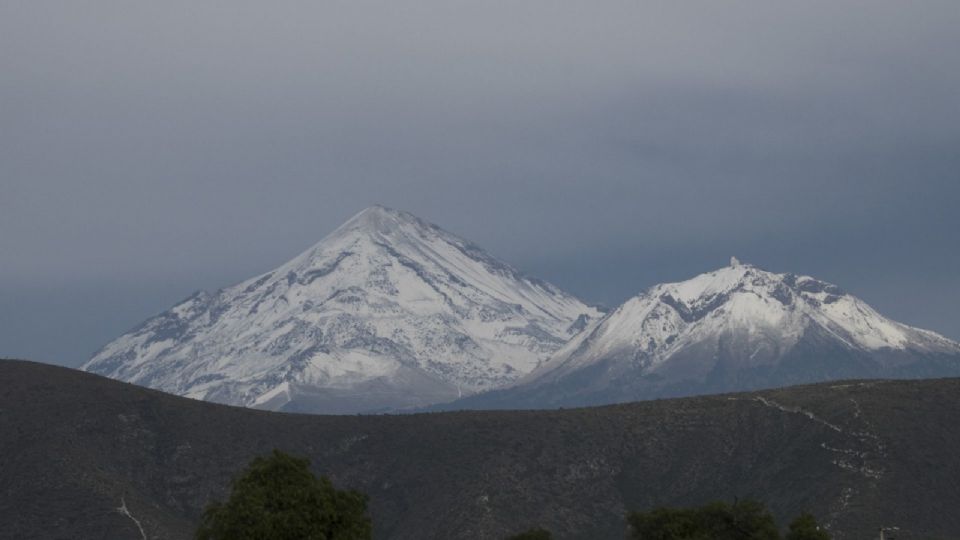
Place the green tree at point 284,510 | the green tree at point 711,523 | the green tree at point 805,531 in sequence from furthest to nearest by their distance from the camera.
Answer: the green tree at point 711,523
the green tree at point 805,531
the green tree at point 284,510

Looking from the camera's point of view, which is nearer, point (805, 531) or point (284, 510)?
point (284, 510)

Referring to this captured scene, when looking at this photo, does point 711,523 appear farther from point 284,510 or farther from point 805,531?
point 284,510

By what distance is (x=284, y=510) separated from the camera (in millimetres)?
123688

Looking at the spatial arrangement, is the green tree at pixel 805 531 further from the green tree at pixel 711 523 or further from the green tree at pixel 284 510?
the green tree at pixel 284 510

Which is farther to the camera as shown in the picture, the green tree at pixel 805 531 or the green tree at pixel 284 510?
the green tree at pixel 805 531

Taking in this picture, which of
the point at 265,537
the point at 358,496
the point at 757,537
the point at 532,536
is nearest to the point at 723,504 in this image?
the point at 757,537

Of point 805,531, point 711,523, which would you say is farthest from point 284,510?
point 805,531

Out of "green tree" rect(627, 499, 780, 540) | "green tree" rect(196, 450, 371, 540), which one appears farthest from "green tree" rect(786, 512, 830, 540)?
"green tree" rect(196, 450, 371, 540)

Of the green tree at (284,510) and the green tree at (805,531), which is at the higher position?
the green tree at (284,510)

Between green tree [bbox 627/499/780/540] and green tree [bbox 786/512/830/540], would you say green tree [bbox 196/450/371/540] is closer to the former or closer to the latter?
green tree [bbox 627/499/780/540]

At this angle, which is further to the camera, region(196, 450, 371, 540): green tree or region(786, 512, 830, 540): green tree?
region(786, 512, 830, 540): green tree

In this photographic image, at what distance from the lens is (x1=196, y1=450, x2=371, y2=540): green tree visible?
4796 inches

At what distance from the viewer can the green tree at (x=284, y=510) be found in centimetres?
12181

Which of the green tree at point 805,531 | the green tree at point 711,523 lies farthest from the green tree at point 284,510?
the green tree at point 805,531
